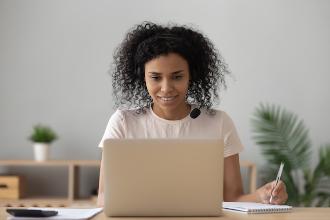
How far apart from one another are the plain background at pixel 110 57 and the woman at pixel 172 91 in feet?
7.30

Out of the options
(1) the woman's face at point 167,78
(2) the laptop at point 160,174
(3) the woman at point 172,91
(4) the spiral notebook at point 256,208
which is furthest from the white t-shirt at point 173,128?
(2) the laptop at point 160,174

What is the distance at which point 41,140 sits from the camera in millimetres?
4660

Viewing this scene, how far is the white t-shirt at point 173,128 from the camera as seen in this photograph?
2.57 metres

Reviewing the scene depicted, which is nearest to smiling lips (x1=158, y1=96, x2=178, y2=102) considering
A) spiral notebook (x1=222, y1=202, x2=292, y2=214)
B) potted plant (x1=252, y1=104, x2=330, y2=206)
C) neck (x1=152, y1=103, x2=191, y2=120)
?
neck (x1=152, y1=103, x2=191, y2=120)

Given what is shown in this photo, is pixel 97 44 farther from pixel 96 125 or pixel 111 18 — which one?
pixel 96 125

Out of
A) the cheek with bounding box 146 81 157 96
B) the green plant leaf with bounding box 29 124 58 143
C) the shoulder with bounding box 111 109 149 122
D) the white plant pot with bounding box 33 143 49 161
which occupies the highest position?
the cheek with bounding box 146 81 157 96

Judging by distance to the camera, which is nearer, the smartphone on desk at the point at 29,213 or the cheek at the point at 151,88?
the smartphone on desk at the point at 29,213

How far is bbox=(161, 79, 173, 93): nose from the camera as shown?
93.1 inches

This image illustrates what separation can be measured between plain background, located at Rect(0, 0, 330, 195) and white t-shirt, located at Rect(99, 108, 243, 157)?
2.30 metres

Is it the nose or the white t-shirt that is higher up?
the nose

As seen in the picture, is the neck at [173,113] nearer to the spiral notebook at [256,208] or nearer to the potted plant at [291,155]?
the spiral notebook at [256,208]

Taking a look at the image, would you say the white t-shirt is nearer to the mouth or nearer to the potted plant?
the mouth

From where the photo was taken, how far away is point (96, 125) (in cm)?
488

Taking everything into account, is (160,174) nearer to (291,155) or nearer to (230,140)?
(230,140)
